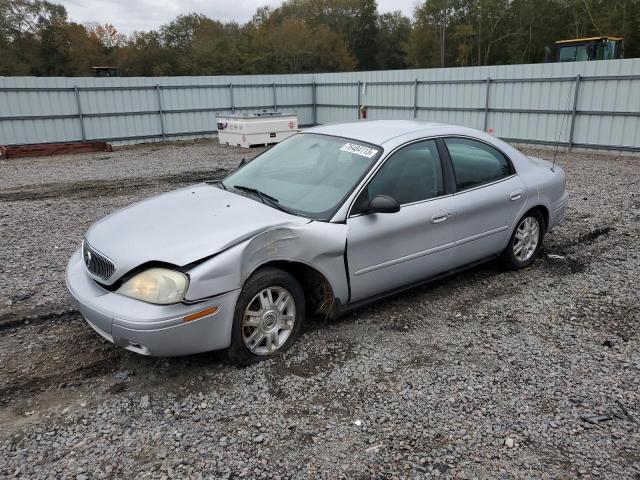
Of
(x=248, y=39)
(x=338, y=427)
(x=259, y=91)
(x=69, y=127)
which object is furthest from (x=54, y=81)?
(x=248, y=39)

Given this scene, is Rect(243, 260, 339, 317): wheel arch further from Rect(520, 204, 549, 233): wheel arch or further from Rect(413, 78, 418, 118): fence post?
Rect(413, 78, 418, 118): fence post

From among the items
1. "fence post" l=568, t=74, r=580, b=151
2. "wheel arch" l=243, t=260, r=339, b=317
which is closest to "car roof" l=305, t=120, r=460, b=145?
"wheel arch" l=243, t=260, r=339, b=317

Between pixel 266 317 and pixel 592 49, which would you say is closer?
pixel 266 317

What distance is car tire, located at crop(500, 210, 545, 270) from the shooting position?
205 inches

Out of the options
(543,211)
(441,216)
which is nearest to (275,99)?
(543,211)

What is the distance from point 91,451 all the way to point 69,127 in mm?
17184

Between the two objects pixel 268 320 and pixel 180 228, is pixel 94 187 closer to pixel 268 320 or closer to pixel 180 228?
pixel 180 228

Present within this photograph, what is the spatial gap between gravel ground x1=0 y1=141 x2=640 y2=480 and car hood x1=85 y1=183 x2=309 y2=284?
2.68ft

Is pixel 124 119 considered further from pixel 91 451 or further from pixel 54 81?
pixel 91 451

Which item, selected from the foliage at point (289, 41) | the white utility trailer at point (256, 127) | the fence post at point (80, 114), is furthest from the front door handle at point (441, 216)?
the foliage at point (289, 41)

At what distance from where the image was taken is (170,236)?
3387mm

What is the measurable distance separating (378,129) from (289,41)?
55.4 m

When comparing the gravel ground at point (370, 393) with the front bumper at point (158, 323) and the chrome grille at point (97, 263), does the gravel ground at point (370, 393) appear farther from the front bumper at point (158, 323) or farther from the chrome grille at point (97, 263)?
the chrome grille at point (97, 263)

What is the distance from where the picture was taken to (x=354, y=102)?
20344 mm
